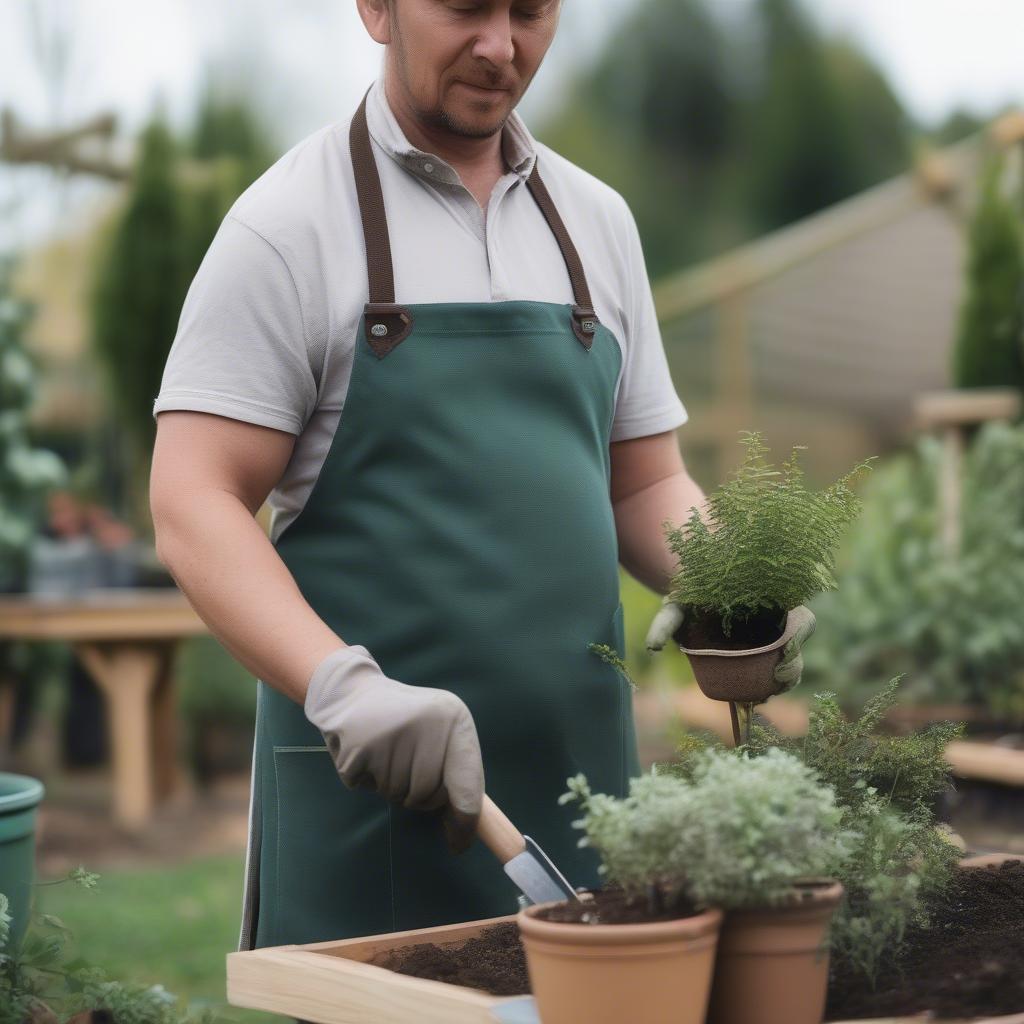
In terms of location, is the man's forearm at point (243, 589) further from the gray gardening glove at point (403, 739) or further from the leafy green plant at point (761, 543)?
the leafy green plant at point (761, 543)

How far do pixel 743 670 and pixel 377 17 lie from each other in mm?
841

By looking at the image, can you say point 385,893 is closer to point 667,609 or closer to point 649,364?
point 667,609

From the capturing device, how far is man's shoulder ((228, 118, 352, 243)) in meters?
1.70

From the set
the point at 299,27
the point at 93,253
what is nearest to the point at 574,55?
the point at 299,27

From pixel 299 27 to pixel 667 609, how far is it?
35.5ft

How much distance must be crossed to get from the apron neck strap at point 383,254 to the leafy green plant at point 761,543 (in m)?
0.32

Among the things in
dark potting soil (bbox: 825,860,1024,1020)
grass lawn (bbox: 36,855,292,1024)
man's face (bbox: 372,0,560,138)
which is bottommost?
grass lawn (bbox: 36,855,292,1024)

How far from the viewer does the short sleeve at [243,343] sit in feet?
5.36

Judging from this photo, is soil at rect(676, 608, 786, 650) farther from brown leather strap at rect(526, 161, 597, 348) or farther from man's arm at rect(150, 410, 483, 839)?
brown leather strap at rect(526, 161, 597, 348)

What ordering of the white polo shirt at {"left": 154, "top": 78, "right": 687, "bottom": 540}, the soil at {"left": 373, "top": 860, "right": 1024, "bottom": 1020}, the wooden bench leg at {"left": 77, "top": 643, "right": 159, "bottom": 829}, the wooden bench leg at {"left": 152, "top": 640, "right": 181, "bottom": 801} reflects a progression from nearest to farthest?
1. the soil at {"left": 373, "top": 860, "right": 1024, "bottom": 1020}
2. the white polo shirt at {"left": 154, "top": 78, "right": 687, "bottom": 540}
3. the wooden bench leg at {"left": 77, "top": 643, "right": 159, "bottom": 829}
4. the wooden bench leg at {"left": 152, "top": 640, "right": 181, "bottom": 801}

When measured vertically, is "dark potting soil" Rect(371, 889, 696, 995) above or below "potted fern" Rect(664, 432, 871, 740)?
below

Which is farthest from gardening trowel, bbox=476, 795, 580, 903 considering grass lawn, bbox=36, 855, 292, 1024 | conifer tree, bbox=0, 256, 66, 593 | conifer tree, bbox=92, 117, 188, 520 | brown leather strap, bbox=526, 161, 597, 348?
conifer tree, bbox=92, 117, 188, 520

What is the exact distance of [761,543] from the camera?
158 centimetres

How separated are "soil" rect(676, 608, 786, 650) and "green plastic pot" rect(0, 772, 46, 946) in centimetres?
103
